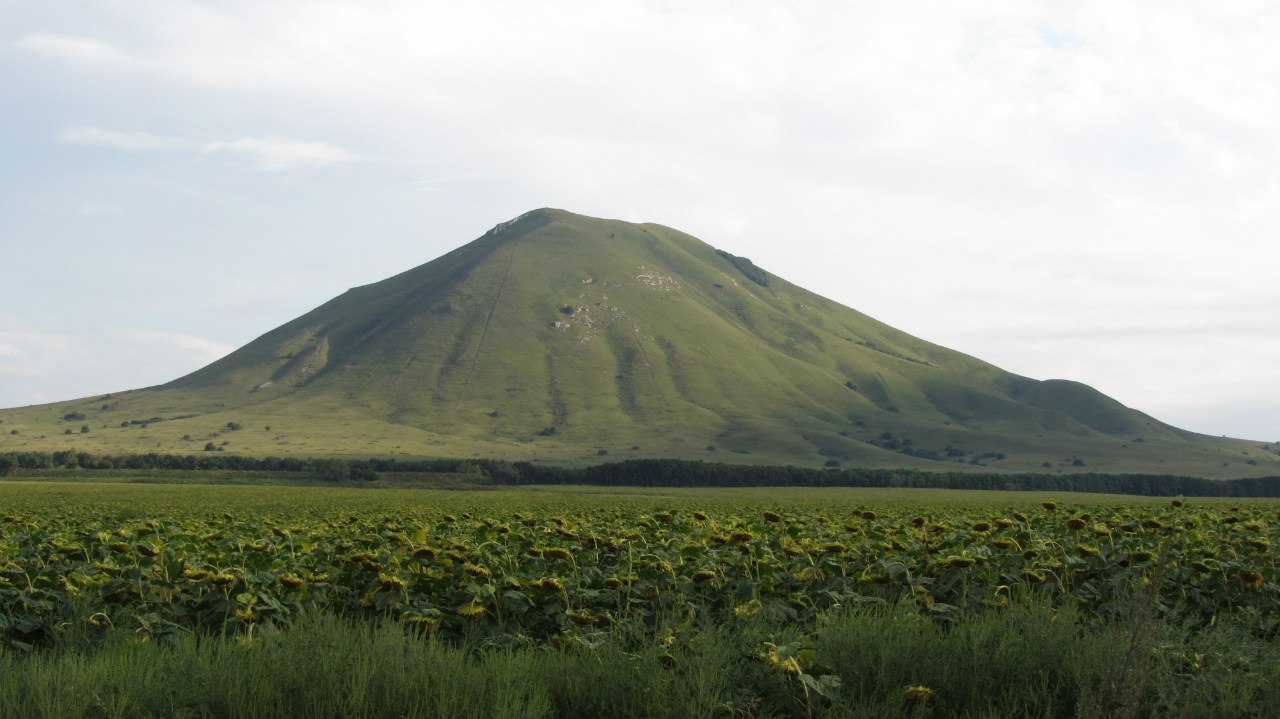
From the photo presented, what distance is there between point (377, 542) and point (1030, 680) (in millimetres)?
10785

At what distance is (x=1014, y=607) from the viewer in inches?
398

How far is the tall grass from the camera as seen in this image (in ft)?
27.4

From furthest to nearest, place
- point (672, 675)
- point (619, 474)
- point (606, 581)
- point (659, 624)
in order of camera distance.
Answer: point (619, 474) < point (606, 581) < point (659, 624) < point (672, 675)

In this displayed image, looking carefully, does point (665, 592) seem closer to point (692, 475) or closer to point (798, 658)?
point (798, 658)

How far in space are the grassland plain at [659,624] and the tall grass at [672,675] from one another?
28 mm

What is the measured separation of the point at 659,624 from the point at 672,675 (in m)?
2.13

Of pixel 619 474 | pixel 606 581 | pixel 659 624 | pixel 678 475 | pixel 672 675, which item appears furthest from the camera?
pixel 619 474

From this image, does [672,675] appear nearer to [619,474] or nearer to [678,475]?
[678,475]

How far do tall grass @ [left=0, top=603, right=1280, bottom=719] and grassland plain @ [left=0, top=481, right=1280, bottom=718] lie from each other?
0.03m

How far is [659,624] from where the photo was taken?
35.7ft

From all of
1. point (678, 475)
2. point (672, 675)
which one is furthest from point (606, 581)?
point (678, 475)

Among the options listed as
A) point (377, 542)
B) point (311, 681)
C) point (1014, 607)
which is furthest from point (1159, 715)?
point (377, 542)

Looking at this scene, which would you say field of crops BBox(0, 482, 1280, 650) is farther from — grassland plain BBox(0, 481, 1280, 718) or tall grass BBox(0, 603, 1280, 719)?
tall grass BBox(0, 603, 1280, 719)

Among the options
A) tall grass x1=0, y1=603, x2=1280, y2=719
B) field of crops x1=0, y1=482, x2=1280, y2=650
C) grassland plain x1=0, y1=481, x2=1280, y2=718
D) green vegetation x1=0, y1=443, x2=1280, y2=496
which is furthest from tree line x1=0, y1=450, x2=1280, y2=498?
tall grass x1=0, y1=603, x2=1280, y2=719
